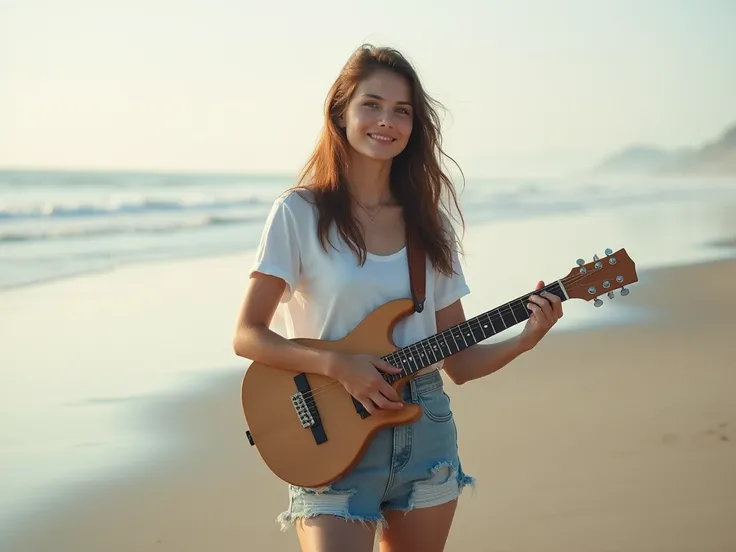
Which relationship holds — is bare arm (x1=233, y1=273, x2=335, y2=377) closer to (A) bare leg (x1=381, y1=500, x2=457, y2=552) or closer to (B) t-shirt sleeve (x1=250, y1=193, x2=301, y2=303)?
(B) t-shirt sleeve (x1=250, y1=193, x2=301, y2=303)

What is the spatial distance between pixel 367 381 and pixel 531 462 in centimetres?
246

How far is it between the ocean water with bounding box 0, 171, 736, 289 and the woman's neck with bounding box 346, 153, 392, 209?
6.78 meters

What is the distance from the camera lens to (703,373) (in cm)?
600

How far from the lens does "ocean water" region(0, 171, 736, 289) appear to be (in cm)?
1098

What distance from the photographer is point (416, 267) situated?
2.59 meters

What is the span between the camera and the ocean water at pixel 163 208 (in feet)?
36.0

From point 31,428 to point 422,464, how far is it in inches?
123

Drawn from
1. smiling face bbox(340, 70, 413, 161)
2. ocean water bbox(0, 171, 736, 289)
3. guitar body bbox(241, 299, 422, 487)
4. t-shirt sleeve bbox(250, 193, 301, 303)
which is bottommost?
guitar body bbox(241, 299, 422, 487)

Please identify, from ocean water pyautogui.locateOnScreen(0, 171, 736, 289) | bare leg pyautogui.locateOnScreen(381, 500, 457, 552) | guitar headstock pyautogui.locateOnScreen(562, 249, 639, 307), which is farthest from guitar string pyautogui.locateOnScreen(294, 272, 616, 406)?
ocean water pyautogui.locateOnScreen(0, 171, 736, 289)

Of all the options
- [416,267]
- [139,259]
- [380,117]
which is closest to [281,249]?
[416,267]

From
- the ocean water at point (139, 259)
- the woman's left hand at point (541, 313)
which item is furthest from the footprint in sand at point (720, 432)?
the woman's left hand at point (541, 313)

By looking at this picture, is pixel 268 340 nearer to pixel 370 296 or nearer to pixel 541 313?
pixel 370 296

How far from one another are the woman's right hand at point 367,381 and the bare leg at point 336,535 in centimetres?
29

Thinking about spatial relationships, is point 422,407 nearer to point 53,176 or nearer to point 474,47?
point 474,47
